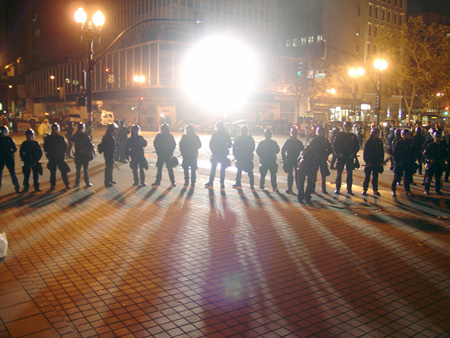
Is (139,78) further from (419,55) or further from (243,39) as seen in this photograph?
(419,55)

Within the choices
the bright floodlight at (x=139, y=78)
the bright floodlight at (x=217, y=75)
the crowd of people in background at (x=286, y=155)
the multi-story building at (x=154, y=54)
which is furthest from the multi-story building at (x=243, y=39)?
the crowd of people in background at (x=286, y=155)

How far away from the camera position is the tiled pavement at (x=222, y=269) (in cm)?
446

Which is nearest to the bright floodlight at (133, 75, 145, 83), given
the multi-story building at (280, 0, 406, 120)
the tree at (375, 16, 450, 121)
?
the multi-story building at (280, 0, 406, 120)

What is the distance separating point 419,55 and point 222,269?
39.3 meters

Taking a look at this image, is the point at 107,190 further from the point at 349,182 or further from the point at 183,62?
the point at 183,62

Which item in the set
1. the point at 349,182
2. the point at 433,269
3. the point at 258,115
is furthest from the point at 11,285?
the point at 258,115

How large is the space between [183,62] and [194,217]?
60188 mm

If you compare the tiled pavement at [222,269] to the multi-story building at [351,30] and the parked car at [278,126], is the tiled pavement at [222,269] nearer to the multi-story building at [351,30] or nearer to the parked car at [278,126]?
the parked car at [278,126]

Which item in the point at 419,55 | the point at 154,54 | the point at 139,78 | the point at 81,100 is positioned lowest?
the point at 81,100

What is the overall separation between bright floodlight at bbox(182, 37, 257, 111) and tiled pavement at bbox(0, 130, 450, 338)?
5715 cm

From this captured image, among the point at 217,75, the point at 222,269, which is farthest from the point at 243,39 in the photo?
the point at 222,269

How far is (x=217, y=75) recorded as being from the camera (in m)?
65.7

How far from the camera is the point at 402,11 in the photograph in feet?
281

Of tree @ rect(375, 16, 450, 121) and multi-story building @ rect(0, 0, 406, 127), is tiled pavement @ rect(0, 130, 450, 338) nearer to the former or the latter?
tree @ rect(375, 16, 450, 121)
